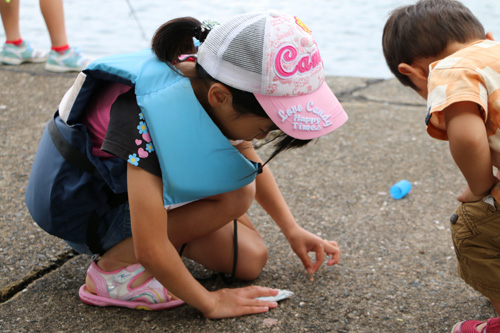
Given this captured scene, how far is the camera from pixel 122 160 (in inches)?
63.7

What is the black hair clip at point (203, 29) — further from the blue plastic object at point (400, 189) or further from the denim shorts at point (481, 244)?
the blue plastic object at point (400, 189)

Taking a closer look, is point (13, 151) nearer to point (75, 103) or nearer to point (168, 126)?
point (75, 103)

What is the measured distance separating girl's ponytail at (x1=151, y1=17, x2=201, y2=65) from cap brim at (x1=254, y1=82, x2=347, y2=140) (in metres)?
0.33

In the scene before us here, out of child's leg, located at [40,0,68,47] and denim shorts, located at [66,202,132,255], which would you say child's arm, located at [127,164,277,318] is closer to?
denim shorts, located at [66,202,132,255]

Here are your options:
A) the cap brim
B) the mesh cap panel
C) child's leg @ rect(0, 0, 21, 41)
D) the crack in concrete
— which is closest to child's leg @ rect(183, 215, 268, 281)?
the crack in concrete

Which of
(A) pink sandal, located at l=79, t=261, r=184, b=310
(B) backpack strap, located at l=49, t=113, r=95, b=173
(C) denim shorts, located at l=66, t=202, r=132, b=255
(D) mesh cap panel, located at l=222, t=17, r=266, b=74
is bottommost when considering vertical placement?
(A) pink sandal, located at l=79, t=261, r=184, b=310

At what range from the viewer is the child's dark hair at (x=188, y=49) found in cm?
143

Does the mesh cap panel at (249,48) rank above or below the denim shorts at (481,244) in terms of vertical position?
above

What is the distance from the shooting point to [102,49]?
532 centimetres

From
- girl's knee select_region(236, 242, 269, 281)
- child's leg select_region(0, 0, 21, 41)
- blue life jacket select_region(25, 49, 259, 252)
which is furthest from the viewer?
child's leg select_region(0, 0, 21, 41)

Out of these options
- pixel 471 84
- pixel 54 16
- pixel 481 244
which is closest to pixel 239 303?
pixel 481 244

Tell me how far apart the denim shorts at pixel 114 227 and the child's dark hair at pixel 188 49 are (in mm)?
458

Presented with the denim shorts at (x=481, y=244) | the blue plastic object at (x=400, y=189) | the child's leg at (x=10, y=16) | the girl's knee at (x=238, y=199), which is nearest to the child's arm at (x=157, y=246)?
the girl's knee at (x=238, y=199)

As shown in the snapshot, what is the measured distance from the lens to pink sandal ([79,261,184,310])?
1.69 meters
